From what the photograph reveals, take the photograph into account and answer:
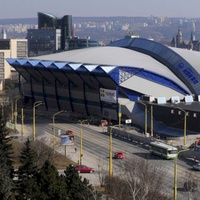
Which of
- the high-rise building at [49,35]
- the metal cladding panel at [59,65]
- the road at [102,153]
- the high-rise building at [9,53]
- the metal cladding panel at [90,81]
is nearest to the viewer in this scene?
the road at [102,153]

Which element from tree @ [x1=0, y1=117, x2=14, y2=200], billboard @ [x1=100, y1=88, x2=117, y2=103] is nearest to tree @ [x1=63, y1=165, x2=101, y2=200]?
tree @ [x1=0, y1=117, x2=14, y2=200]

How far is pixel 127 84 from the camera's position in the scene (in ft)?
183

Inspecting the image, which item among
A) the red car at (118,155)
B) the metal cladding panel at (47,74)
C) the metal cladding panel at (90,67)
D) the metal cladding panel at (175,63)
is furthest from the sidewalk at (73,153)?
the metal cladding panel at (175,63)

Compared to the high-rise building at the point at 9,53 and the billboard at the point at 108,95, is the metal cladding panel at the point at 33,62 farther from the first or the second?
the high-rise building at the point at 9,53

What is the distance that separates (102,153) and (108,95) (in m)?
15.9

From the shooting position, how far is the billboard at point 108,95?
55531 millimetres

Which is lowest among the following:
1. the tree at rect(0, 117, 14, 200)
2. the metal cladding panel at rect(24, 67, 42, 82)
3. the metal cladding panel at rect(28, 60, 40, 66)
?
the tree at rect(0, 117, 14, 200)

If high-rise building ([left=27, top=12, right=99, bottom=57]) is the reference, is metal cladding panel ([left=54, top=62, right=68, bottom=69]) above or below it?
below

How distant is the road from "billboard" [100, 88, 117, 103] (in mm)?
3444

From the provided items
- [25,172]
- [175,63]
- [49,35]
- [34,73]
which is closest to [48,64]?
[34,73]

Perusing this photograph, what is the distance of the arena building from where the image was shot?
51.8m

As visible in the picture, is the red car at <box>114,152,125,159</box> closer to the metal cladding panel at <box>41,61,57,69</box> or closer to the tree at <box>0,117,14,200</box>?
the tree at <box>0,117,14,200</box>

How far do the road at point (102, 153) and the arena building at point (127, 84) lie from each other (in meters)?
4.18

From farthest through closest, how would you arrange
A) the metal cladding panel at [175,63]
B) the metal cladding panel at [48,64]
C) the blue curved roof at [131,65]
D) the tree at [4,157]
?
the metal cladding panel at [48,64] → the metal cladding panel at [175,63] → the blue curved roof at [131,65] → the tree at [4,157]
